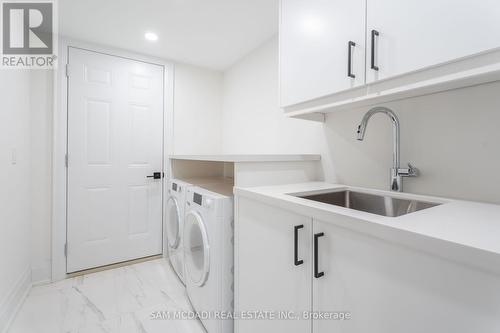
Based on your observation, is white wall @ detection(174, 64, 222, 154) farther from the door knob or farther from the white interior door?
the door knob

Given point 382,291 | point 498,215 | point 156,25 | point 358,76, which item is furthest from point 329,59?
point 156,25

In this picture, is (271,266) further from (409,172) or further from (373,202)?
(409,172)

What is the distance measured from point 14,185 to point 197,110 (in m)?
1.83

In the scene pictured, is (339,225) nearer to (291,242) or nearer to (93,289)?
(291,242)

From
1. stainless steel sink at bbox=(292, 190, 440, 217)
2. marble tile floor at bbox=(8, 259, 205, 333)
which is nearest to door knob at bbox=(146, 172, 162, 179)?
marble tile floor at bbox=(8, 259, 205, 333)

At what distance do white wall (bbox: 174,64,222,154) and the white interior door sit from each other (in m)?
0.22

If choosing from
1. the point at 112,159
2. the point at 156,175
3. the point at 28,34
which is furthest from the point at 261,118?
the point at 28,34

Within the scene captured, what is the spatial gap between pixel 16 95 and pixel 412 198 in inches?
106

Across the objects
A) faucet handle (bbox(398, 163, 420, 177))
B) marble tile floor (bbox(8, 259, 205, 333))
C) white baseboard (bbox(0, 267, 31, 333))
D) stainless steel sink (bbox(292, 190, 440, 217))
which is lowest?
marble tile floor (bbox(8, 259, 205, 333))

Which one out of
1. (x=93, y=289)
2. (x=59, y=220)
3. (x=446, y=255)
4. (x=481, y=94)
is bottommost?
(x=93, y=289)

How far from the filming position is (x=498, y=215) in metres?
0.74

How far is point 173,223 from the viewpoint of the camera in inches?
87.0

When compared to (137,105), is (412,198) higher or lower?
lower

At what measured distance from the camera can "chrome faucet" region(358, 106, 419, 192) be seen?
44.2 inches
